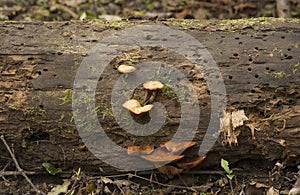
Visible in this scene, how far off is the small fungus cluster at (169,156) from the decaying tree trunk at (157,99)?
81mm

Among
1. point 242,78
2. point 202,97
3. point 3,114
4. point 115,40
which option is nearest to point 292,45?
point 242,78

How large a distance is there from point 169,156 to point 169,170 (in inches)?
8.5

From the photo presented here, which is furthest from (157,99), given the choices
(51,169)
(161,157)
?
(51,169)

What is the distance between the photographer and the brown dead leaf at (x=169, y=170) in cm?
364

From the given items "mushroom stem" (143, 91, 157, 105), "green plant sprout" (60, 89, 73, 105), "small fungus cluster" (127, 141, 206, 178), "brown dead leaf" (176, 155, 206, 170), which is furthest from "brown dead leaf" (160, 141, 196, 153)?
"green plant sprout" (60, 89, 73, 105)

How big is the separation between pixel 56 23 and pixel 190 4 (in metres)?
3.08

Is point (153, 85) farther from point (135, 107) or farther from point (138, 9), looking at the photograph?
point (138, 9)

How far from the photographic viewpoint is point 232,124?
355 cm

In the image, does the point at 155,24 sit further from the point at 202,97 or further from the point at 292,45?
the point at 292,45

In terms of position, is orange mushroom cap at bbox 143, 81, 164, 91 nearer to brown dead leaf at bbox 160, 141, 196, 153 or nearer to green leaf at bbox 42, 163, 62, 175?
brown dead leaf at bbox 160, 141, 196, 153

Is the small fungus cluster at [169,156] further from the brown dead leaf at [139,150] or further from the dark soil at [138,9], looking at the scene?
the dark soil at [138,9]

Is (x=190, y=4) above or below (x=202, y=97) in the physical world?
above

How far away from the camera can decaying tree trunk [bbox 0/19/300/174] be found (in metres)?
3.62

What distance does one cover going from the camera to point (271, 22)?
164 inches
